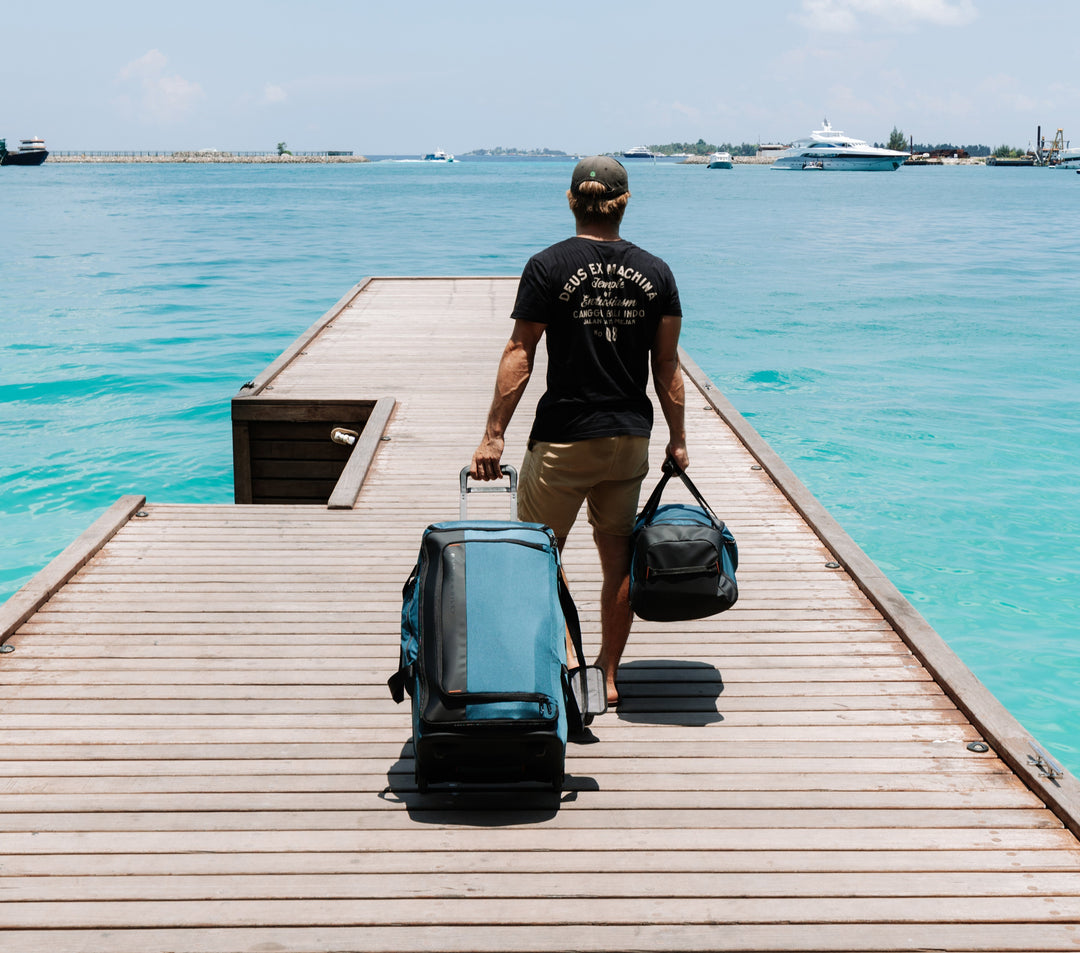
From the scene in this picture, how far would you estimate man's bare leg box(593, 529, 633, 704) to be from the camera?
3.49 meters

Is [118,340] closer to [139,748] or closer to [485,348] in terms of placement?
[485,348]

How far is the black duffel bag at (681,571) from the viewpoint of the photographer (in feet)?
10.8

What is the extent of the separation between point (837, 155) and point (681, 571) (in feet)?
431

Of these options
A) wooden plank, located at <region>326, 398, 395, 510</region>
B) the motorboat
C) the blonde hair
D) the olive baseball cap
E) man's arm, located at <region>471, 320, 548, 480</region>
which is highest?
the motorboat

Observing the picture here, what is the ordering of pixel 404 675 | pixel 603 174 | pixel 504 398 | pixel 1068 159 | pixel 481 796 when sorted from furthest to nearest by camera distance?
pixel 1068 159
pixel 504 398
pixel 603 174
pixel 481 796
pixel 404 675

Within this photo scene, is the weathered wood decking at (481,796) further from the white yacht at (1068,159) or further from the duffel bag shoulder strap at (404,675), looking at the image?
the white yacht at (1068,159)

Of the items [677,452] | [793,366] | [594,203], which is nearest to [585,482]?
[677,452]

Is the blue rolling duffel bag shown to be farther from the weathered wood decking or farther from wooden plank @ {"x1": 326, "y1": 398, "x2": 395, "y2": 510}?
wooden plank @ {"x1": 326, "y1": 398, "x2": 395, "y2": 510}

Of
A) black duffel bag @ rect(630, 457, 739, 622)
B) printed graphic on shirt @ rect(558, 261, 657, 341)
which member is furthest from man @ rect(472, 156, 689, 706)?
black duffel bag @ rect(630, 457, 739, 622)

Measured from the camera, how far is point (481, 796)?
3033mm

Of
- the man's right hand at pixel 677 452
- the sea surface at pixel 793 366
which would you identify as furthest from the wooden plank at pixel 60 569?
the sea surface at pixel 793 366

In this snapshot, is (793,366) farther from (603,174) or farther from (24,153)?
(24,153)

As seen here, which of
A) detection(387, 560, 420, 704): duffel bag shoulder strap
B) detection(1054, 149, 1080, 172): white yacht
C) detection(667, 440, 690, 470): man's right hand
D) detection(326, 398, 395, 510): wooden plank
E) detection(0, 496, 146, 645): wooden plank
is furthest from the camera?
detection(1054, 149, 1080, 172): white yacht

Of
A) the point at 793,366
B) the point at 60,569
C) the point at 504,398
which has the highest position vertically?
the point at 504,398
